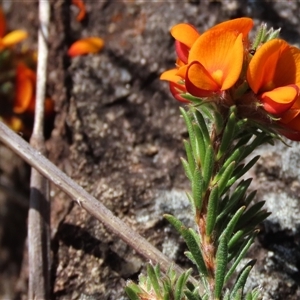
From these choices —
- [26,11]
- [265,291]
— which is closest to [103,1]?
[26,11]

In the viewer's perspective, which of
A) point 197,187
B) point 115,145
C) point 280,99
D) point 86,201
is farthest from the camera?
point 115,145

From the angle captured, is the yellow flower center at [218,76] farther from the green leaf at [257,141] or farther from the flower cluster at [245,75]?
the green leaf at [257,141]

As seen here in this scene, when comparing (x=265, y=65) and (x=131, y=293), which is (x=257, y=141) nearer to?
(x=265, y=65)

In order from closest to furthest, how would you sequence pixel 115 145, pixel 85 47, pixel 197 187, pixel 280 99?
1. pixel 280 99
2. pixel 197 187
3. pixel 115 145
4. pixel 85 47

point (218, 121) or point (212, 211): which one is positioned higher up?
point (218, 121)

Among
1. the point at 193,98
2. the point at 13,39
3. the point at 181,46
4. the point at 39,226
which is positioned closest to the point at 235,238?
the point at 193,98

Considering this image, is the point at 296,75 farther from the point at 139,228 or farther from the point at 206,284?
the point at 139,228

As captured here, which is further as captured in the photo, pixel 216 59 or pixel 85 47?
pixel 85 47

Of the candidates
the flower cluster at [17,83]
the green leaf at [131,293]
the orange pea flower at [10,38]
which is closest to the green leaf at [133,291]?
the green leaf at [131,293]
